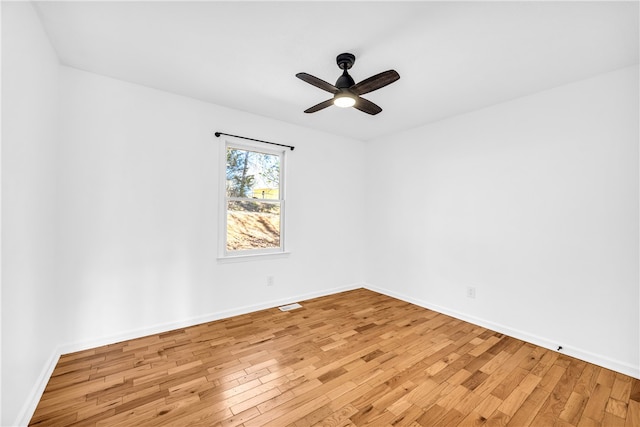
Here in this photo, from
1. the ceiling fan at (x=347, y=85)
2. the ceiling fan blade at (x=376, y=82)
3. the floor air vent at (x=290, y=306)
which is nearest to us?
the ceiling fan blade at (x=376, y=82)

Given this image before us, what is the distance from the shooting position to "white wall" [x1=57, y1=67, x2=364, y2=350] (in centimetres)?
246

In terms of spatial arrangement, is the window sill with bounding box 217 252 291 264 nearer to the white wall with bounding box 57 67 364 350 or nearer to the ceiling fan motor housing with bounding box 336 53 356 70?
the white wall with bounding box 57 67 364 350

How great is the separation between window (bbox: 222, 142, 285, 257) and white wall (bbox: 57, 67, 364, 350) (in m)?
0.16

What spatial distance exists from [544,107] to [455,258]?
187cm

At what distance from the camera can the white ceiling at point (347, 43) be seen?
170cm

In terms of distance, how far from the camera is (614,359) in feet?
7.55

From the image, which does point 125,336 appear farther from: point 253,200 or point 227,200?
point 253,200

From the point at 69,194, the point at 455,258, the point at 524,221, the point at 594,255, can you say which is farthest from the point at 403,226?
the point at 69,194

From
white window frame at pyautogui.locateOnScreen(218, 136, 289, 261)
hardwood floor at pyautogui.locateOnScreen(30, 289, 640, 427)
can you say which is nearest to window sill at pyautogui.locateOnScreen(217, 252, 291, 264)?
white window frame at pyautogui.locateOnScreen(218, 136, 289, 261)

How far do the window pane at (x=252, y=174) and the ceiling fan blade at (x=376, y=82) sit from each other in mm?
1869

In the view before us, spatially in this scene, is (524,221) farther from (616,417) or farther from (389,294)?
(389,294)

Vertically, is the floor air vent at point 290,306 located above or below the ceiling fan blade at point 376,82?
below

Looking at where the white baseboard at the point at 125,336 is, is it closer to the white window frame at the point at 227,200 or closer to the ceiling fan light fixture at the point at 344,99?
the white window frame at the point at 227,200

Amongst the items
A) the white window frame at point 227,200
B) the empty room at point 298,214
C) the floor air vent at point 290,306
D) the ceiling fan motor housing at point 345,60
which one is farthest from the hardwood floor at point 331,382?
the ceiling fan motor housing at point 345,60
